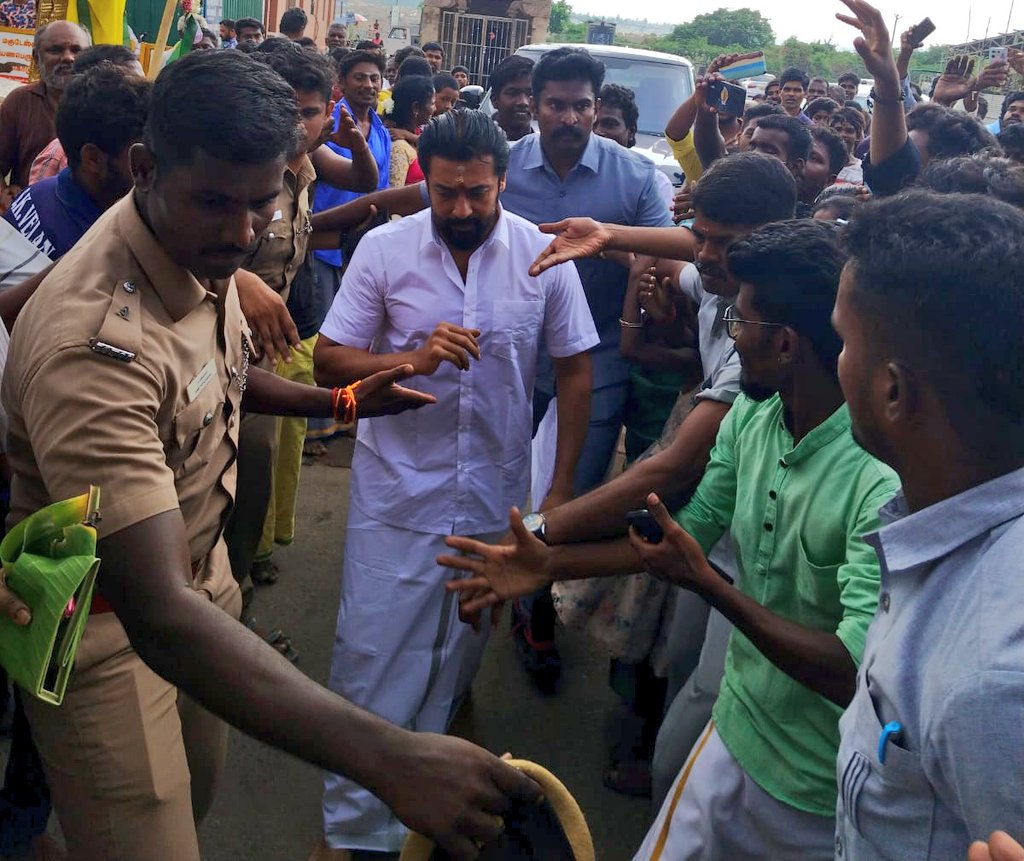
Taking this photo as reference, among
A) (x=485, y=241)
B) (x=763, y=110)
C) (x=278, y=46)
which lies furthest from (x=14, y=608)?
(x=763, y=110)

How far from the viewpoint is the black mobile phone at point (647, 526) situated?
1906 millimetres

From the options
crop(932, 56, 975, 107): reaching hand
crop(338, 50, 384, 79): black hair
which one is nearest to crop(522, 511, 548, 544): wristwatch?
crop(338, 50, 384, 79): black hair

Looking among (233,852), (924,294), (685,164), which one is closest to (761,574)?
(924,294)

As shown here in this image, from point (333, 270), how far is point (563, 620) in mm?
2703

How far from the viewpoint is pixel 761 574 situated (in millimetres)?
2006

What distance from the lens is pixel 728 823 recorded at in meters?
1.99

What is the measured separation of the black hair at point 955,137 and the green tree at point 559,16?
112 ft

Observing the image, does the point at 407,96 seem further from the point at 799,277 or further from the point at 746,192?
the point at 799,277

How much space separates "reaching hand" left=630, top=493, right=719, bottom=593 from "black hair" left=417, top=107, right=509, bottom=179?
1415mm

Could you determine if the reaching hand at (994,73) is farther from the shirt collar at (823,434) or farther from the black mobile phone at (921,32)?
the shirt collar at (823,434)

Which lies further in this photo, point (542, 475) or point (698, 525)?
point (542, 475)

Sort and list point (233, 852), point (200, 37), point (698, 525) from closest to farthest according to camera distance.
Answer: point (698, 525) < point (233, 852) < point (200, 37)

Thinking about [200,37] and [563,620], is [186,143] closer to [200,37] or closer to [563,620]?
[563,620]

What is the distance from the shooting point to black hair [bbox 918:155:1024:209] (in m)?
3.29
